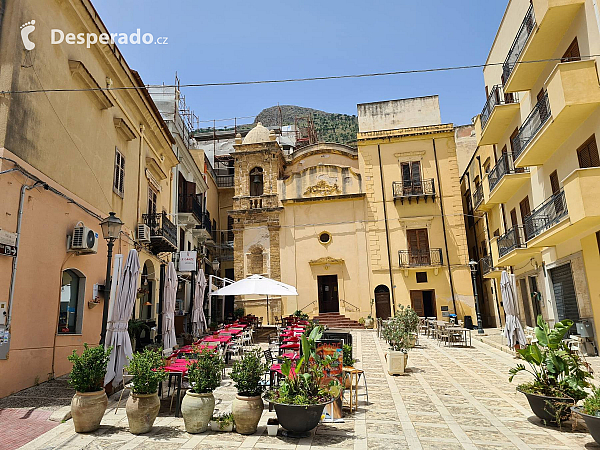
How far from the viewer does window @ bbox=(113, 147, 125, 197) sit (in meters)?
13.2

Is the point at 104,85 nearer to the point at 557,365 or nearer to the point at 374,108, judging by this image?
the point at 557,365

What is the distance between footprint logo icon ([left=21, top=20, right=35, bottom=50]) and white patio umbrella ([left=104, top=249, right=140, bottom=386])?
16.6 ft

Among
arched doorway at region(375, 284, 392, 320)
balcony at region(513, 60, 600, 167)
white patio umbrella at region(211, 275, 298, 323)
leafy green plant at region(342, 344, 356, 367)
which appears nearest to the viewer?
leafy green plant at region(342, 344, 356, 367)

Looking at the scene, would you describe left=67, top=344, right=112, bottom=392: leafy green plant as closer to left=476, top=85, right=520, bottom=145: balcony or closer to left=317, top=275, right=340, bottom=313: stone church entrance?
left=476, top=85, right=520, bottom=145: balcony

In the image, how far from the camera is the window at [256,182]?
2842 cm

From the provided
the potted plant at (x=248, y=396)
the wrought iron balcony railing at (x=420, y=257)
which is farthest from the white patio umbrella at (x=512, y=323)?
the wrought iron balcony railing at (x=420, y=257)

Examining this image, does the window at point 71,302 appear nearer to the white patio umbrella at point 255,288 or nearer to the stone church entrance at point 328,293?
the white patio umbrella at point 255,288

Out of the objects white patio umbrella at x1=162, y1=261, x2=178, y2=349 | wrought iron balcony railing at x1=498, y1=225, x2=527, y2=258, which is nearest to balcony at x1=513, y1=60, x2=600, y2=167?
wrought iron balcony railing at x1=498, y1=225, x2=527, y2=258

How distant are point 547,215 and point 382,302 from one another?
514 inches

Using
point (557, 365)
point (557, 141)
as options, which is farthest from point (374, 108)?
point (557, 365)

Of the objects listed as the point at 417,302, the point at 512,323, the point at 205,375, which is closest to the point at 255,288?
the point at 512,323

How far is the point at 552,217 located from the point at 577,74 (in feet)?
13.8

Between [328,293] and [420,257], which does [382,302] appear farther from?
[420,257]

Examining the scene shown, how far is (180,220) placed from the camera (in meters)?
21.1
